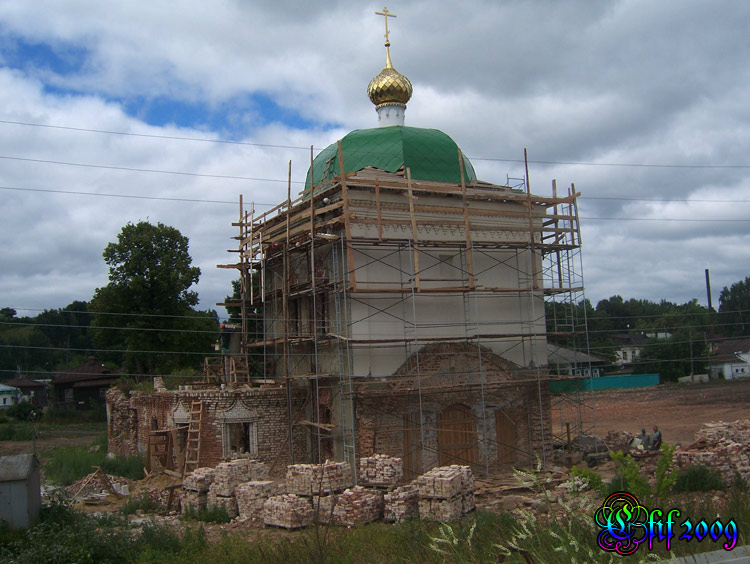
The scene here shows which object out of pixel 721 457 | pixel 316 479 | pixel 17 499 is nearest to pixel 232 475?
pixel 316 479

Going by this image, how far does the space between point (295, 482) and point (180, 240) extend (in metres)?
21.9

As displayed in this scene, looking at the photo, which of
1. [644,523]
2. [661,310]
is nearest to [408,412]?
[644,523]

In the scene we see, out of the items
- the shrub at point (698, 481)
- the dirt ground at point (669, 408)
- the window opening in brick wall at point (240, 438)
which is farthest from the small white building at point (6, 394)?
the shrub at point (698, 481)

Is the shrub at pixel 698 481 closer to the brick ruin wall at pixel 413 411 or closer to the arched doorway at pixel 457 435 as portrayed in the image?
the brick ruin wall at pixel 413 411

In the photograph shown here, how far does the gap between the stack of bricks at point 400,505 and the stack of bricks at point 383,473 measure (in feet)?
2.21

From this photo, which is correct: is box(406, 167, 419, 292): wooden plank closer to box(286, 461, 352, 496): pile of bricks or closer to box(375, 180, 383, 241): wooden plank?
box(375, 180, 383, 241): wooden plank

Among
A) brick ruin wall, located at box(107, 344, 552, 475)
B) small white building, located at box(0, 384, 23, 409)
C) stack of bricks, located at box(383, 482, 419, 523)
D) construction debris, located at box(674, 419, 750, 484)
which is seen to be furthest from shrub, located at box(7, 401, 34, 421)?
construction debris, located at box(674, 419, 750, 484)

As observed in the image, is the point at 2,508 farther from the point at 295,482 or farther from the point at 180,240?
the point at 180,240

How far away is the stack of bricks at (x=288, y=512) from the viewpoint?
13016 mm

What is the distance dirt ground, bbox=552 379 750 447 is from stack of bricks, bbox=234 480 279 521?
13126 millimetres

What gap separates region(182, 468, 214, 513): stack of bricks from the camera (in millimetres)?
15406

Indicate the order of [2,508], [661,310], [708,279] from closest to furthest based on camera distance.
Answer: [2,508], [708,279], [661,310]

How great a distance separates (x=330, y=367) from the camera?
724 inches

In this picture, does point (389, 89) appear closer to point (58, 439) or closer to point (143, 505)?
point (143, 505)
